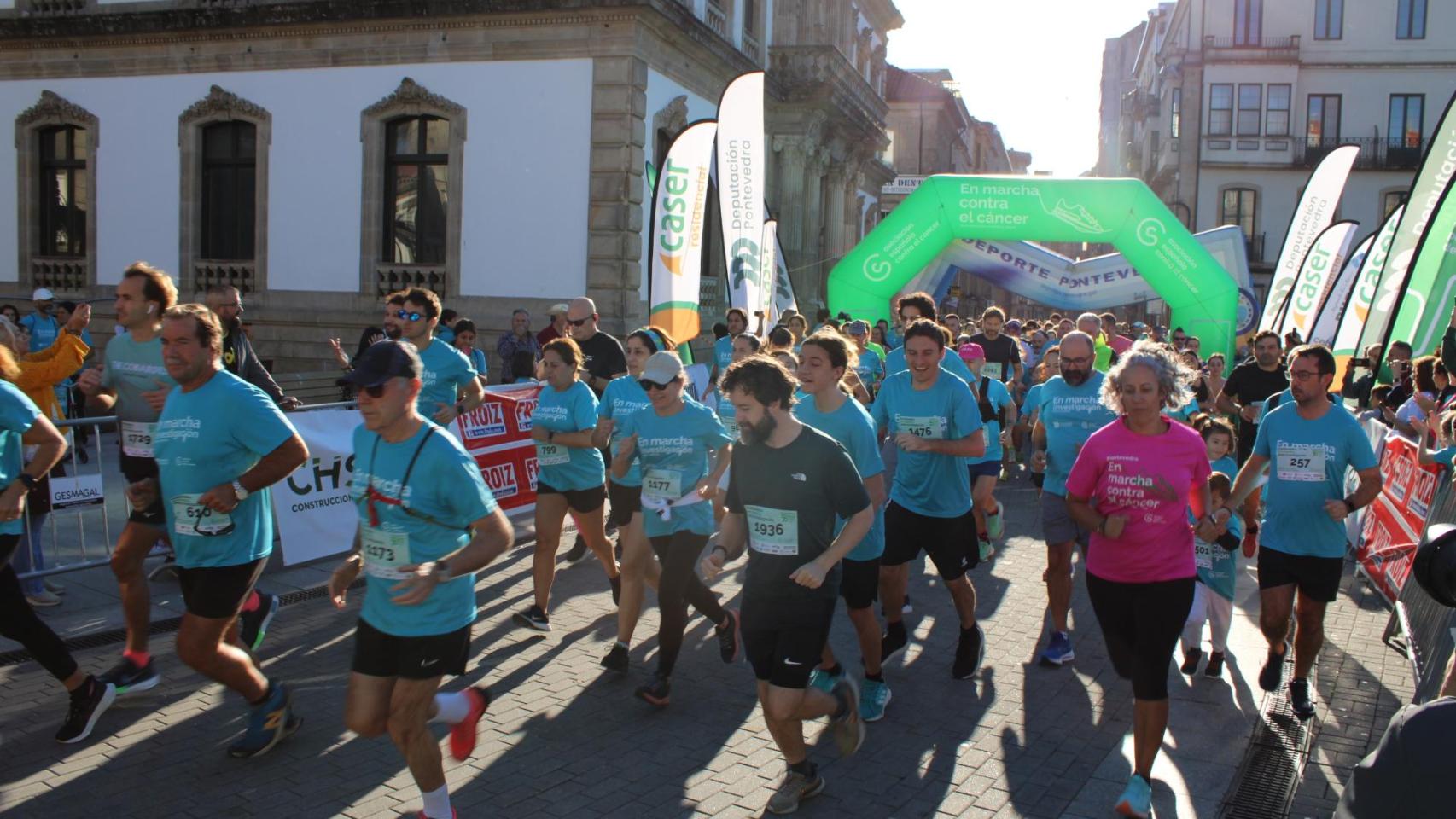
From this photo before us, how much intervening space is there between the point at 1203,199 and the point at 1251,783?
47207mm

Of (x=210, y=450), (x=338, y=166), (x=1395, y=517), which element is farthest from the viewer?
(x=338, y=166)

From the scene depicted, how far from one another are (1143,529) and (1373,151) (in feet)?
160

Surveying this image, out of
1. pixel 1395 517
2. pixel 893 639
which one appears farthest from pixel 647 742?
pixel 1395 517

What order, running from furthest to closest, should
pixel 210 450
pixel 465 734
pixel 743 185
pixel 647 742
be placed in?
pixel 743 185 < pixel 647 742 < pixel 210 450 < pixel 465 734

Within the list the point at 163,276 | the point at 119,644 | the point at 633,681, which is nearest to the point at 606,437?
the point at 633,681

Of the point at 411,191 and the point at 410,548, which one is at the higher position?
the point at 411,191

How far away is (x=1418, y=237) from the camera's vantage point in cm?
1146

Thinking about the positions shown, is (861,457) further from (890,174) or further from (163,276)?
(890,174)

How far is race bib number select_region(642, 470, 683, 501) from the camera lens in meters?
5.98

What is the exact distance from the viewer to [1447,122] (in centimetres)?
1109

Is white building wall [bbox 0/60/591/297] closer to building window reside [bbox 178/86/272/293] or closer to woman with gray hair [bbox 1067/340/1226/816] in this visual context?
building window reside [bbox 178/86/272/293]

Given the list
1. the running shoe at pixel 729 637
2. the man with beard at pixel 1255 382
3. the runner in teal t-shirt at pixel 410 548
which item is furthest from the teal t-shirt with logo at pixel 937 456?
the man with beard at pixel 1255 382

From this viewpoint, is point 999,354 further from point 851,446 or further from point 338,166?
point 338,166

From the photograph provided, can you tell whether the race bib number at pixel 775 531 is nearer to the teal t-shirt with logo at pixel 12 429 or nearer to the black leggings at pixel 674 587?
the black leggings at pixel 674 587
